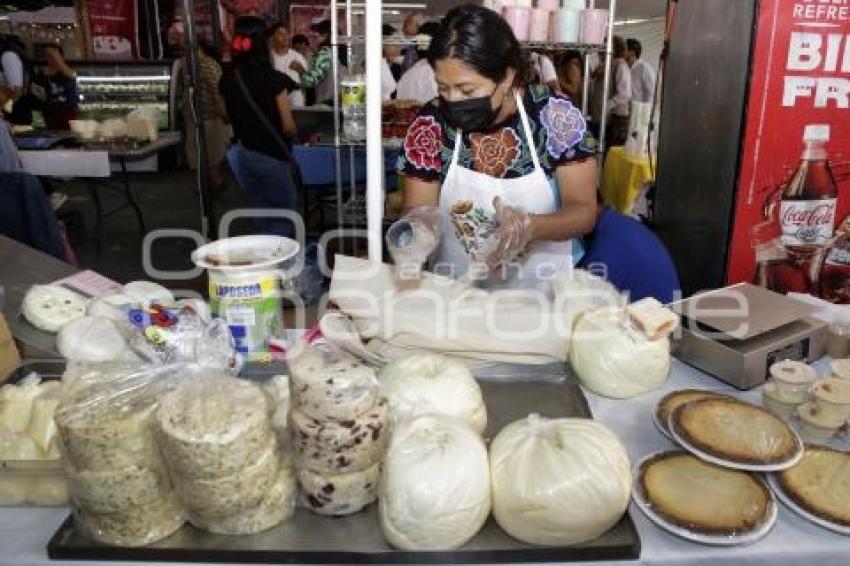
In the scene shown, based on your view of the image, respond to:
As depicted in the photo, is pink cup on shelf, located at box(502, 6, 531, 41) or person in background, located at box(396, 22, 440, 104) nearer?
pink cup on shelf, located at box(502, 6, 531, 41)

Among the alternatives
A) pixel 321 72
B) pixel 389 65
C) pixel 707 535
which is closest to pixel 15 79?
pixel 321 72

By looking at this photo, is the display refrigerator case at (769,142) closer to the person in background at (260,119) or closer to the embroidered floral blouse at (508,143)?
the embroidered floral blouse at (508,143)

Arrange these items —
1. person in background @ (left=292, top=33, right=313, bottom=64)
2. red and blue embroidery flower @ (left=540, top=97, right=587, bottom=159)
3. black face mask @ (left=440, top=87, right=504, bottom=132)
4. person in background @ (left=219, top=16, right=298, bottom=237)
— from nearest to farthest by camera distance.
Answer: black face mask @ (left=440, top=87, right=504, bottom=132) < red and blue embroidery flower @ (left=540, top=97, right=587, bottom=159) < person in background @ (left=219, top=16, right=298, bottom=237) < person in background @ (left=292, top=33, right=313, bottom=64)

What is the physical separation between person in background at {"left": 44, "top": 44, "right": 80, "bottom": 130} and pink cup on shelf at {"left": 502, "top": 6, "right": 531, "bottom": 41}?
4.99 m

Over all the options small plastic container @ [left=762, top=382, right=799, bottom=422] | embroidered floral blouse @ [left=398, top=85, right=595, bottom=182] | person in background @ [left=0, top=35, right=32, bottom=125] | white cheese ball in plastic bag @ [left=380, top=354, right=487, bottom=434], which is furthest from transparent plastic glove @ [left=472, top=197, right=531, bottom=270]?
person in background @ [left=0, top=35, right=32, bottom=125]

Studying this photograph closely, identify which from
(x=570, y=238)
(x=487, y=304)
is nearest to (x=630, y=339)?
(x=487, y=304)

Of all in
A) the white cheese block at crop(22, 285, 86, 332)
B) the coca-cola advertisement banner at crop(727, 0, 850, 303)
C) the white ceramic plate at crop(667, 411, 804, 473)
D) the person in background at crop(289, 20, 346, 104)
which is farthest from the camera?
the person in background at crop(289, 20, 346, 104)

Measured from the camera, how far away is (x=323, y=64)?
18.4 ft

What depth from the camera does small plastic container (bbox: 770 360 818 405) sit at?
1248 mm

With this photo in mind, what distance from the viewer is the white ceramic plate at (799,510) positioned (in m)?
0.98

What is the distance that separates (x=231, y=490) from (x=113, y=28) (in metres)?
9.89

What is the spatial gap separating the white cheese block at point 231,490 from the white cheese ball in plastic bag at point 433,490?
17cm

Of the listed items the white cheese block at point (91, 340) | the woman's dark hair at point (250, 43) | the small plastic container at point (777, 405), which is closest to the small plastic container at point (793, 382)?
the small plastic container at point (777, 405)

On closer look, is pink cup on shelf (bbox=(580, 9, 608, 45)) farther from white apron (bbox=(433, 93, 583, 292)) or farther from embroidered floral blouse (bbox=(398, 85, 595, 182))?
white apron (bbox=(433, 93, 583, 292))
